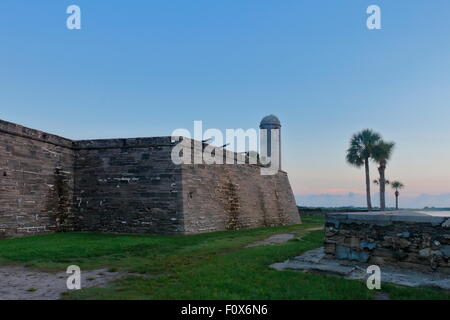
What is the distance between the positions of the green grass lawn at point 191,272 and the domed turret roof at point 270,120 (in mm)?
18285

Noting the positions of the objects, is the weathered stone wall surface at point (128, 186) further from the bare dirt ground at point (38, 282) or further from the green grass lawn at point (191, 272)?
the bare dirt ground at point (38, 282)

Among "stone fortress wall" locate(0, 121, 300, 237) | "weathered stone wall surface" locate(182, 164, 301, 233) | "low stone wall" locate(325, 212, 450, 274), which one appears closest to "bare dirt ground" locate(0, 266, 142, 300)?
"low stone wall" locate(325, 212, 450, 274)

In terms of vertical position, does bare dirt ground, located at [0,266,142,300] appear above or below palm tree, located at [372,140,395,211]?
below

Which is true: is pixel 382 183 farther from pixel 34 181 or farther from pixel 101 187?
pixel 34 181

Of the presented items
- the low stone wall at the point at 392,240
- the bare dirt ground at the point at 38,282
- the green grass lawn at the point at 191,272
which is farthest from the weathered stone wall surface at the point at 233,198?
the low stone wall at the point at 392,240

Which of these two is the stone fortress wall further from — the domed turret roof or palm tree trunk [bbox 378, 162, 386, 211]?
palm tree trunk [bbox 378, 162, 386, 211]

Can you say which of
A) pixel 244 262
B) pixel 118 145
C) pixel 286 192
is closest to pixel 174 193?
pixel 118 145

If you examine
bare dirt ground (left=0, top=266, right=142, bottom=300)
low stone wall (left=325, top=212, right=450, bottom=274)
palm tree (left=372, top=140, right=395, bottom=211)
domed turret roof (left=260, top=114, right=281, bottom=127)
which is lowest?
bare dirt ground (left=0, top=266, right=142, bottom=300)

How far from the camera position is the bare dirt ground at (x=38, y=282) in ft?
17.3

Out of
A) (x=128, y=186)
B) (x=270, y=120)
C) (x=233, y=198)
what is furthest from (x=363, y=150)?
(x=128, y=186)

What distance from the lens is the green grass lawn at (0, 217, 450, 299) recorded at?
4.89m

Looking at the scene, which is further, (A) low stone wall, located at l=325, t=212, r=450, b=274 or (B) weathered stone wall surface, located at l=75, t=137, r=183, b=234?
(B) weathered stone wall surface, located at l=75, t=137, r=183, b=234

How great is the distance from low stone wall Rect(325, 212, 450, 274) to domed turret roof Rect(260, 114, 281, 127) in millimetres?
20678
